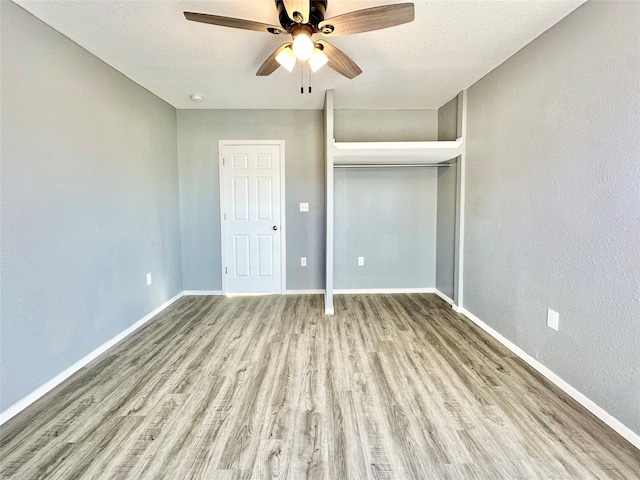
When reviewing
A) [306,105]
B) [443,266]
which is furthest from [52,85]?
[443,266]

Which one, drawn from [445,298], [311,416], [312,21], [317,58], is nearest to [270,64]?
[317,58]

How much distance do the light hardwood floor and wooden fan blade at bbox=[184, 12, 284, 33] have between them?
2193mm

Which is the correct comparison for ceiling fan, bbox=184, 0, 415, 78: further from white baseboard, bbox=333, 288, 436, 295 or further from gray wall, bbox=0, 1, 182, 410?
white baseboard, bbox=333, 288, 436, 295

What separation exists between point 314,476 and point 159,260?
2.90m

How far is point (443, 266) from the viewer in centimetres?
380

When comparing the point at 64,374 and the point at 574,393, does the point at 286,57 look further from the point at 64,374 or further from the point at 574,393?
the point at 574,393

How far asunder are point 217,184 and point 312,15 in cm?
266

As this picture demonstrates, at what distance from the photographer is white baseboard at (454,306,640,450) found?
1.52m

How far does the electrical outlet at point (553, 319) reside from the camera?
6.55 feet

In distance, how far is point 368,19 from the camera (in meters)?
1.58

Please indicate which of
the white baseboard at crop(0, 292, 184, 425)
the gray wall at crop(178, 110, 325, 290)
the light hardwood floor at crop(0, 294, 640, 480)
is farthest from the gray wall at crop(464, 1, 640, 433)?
the white baseboard at crop(0, 292, 184, 425)

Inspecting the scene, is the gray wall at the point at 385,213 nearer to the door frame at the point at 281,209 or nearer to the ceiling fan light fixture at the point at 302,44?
the door frame at the point at 281,209

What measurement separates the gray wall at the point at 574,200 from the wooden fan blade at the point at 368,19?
1143mm

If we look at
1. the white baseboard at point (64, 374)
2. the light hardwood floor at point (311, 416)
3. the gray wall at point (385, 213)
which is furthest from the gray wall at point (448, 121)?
the white baseboard at point (64, 374)
